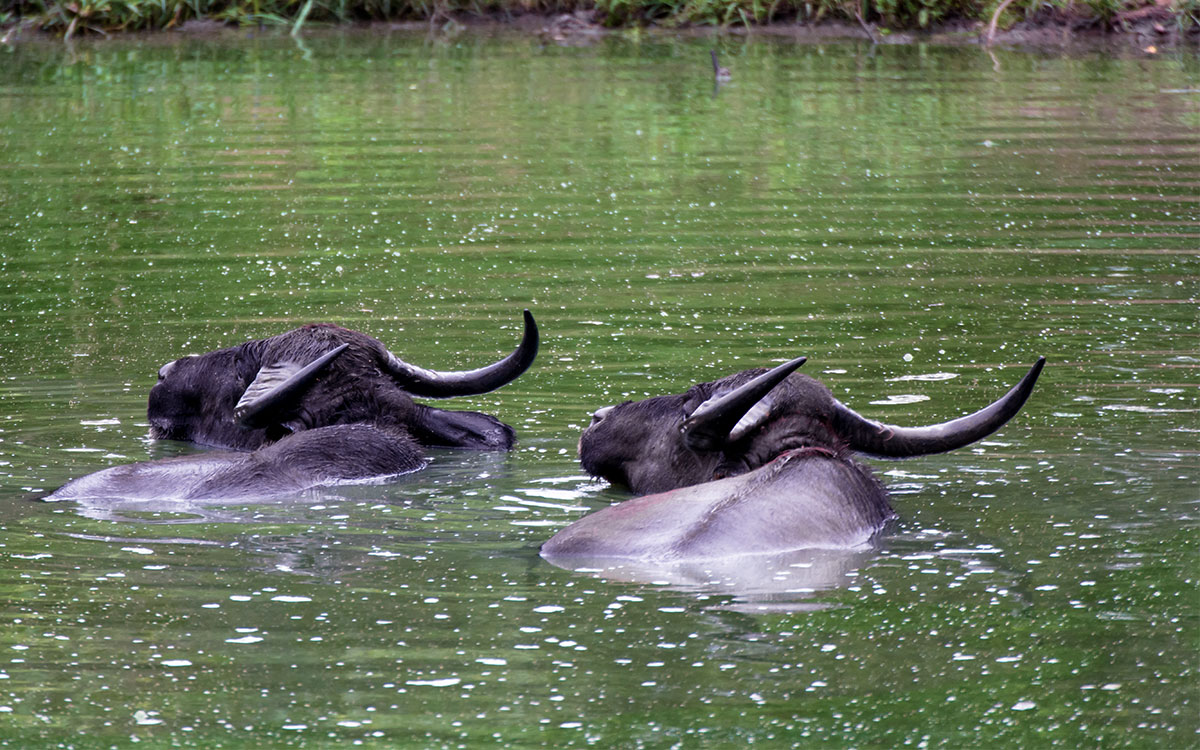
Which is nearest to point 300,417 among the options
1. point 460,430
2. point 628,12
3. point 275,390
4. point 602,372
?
point 275,390

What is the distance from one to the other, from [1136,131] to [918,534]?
12.0 m

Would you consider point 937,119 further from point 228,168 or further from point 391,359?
point 391,359

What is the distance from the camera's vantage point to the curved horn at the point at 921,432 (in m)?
Answer: 6.22

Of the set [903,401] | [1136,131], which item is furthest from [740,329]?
[1136,131]

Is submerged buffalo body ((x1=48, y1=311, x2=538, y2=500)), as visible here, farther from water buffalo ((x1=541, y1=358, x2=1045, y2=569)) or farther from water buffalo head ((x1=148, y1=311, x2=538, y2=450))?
water buffalo ((x1=541, y1=358, x2=1045, y2=569))

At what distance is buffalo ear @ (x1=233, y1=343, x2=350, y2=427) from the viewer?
7180 mm

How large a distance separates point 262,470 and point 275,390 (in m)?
0.41

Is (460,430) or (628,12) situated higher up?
(628,12)

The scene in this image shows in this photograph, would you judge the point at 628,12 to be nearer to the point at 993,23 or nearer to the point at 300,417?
the point at 993,23

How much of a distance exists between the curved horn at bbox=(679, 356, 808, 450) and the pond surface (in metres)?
0.64

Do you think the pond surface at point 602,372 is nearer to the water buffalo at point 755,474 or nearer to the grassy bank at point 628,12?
the water buffalo at point 755,474

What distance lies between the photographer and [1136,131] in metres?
17.2

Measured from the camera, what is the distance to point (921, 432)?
6.43m

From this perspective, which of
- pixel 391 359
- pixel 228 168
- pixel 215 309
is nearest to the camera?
pixel 391 359
